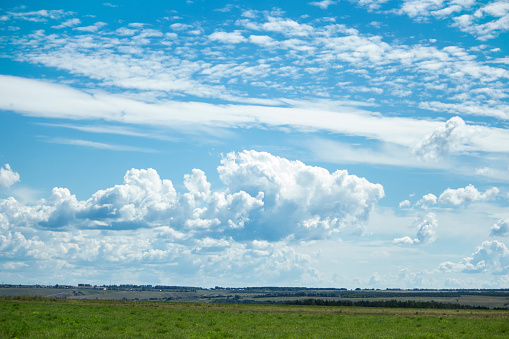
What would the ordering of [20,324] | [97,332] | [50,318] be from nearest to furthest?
[97,332]
[20,324]
[50,318]

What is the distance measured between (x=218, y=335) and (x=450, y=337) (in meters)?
16.8

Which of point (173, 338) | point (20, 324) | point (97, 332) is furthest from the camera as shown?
point (20, 324)

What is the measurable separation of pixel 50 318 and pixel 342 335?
82.1 feet

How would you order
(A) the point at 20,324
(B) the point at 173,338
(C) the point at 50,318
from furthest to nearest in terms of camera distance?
(C) the point at 50,318 < (A) the point at 20,324 < (B) the point at 173,338

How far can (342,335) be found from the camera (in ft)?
114

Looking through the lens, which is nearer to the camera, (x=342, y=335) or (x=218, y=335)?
(x=218, y=335)

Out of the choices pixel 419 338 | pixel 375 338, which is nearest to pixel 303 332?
pixel 375 338

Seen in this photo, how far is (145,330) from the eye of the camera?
35.1 metres

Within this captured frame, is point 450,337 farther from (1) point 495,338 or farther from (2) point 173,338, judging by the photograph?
(2) point 173,338

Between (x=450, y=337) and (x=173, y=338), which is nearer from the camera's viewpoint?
(x=173, y=338)

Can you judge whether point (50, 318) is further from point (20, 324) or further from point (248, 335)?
point (248, 335)

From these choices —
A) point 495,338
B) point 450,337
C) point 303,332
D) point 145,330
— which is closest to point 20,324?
point 145,330

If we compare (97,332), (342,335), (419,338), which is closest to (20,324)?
(97,332)

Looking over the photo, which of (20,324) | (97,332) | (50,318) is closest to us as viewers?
(97,332)
